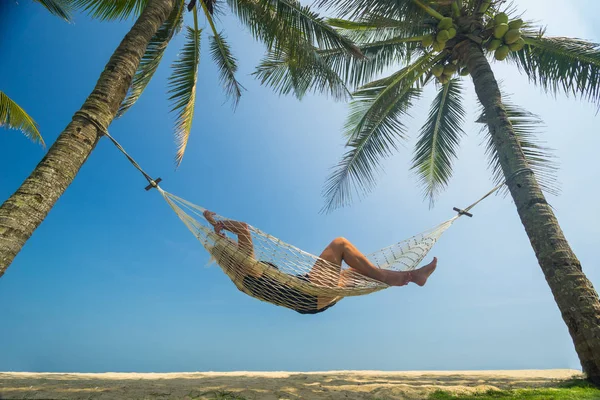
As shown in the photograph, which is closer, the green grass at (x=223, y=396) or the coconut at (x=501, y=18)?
the green grass at (x=223, y=396)

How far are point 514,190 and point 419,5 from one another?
74.8 inches

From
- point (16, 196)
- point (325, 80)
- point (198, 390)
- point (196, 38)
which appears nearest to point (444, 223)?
point (325, 80)

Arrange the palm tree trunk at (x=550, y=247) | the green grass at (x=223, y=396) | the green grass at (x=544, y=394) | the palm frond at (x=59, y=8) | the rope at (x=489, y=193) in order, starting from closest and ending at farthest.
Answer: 1. the green grass at (x=544, y=394)
2. the green grass at (x=223, y=396)
3. the palm tree trunk at (x=550, y=247)
4. the rope at (x=489, y=193)
5. the palm frond at (x=59, y=8)

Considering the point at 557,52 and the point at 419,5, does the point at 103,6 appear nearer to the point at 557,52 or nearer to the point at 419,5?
the point at 419,5

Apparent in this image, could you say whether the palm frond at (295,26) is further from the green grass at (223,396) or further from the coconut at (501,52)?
the green grass at (223,396)

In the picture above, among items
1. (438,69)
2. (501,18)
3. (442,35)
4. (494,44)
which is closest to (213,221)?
(442,35)

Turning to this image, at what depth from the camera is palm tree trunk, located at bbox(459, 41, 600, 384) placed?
241 cm

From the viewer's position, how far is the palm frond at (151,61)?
3.94 m

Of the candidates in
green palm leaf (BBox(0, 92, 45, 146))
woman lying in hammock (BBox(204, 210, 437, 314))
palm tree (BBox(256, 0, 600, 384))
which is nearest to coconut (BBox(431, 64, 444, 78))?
palm tree (BBox(256, 0, 600, 384))

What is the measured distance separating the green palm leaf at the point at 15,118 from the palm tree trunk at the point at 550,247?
5.07 meters

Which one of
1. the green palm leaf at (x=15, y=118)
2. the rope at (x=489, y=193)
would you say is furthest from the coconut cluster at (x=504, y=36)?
the green palm leaf at (x=15, y=118)

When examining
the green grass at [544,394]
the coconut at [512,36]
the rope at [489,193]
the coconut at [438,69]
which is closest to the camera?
the green grass at [544,394]

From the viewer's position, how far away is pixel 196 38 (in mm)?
4453

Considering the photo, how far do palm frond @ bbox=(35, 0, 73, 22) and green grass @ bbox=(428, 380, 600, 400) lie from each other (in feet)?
17.5
